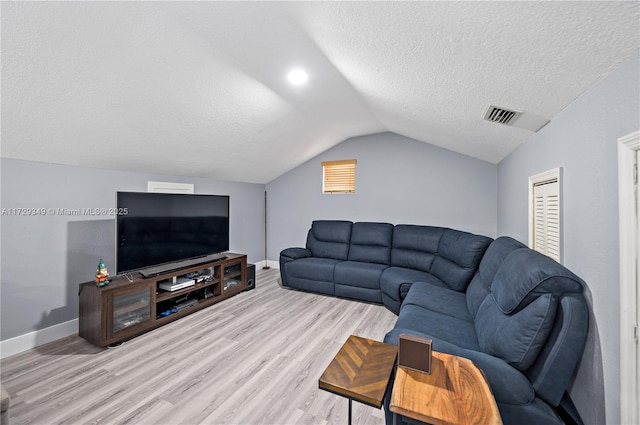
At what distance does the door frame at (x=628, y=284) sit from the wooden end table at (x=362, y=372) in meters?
0.92

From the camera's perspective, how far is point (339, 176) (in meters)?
5.02

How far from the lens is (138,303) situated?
8.79 ft

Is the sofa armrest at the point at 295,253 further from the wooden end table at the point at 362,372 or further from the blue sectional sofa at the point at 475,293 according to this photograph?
the wooden end table at the point at 362,372

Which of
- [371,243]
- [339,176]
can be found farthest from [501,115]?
[339,176]

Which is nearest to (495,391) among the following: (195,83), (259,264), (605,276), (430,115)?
(605,276)

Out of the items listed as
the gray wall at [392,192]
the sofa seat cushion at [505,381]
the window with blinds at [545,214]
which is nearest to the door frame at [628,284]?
the sofa seat cushion at [505,381]

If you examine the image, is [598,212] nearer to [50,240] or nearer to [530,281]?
[530,281]

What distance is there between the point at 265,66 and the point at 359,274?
8.99ft

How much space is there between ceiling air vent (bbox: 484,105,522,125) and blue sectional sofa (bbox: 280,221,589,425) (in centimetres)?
102

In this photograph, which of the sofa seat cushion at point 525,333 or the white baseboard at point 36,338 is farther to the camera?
the white baseboard at point 36,338

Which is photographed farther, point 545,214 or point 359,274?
point 359,274

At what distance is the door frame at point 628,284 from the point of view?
1.05 m

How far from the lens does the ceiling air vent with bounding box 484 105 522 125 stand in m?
1.99

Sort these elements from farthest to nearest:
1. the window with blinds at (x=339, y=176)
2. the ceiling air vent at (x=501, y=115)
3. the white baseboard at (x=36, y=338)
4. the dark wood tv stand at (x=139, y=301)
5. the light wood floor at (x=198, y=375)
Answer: the window with blinds at (x=339, y=176) → the dark wood tv stand at (x=139, y=301) → the white baseboard at (x=36, y=338) → the ceiling air vent at (x=501, y=115) → the light wood floor at (x=198, y=375)
